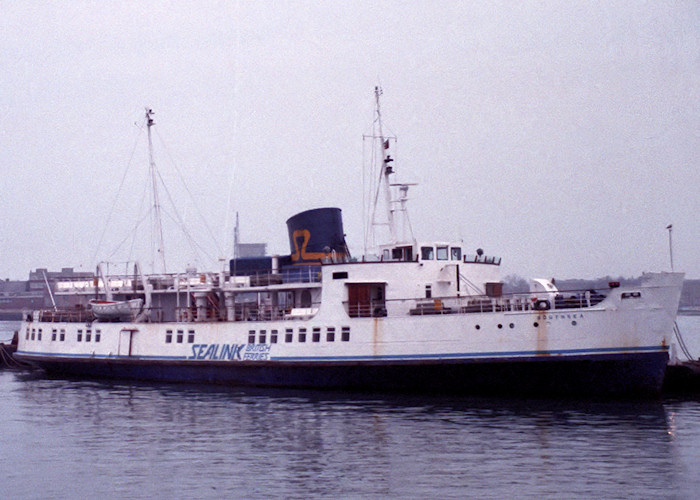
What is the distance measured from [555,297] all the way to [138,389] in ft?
69.2

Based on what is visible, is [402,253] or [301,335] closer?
[301,335]

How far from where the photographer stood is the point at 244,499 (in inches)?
784

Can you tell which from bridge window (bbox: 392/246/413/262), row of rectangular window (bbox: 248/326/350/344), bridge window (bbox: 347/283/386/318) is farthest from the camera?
bridge window (bbox: 392/246/413/262)

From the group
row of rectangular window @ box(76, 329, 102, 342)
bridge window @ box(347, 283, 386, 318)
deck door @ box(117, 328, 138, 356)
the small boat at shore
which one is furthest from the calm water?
row of rectangular window @ box(76, 329, 102, 342)

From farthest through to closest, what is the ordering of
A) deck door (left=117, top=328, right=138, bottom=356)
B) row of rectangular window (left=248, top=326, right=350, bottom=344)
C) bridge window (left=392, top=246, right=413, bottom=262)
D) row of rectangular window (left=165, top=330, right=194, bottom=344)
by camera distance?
deck door (left=117, top=328, right=138, bottom=356) → row of rectangular window (left=165, top=330, right=194, bottom=344) → bridge window (left=392, top=246, right=413, bottom=262) → row of rectangular window (left=248, top=326, right=350, bottom=344)

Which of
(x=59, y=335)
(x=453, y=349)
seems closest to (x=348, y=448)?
(x=453, y=349)

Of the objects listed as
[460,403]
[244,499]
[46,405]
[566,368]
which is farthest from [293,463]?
[46,405]

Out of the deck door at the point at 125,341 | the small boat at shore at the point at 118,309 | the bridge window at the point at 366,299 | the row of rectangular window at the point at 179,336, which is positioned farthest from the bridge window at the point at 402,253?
the small boat at shore at the point at 118,309

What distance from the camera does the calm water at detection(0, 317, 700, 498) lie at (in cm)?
2089

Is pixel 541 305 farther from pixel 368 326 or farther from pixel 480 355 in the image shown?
pixel 368 326

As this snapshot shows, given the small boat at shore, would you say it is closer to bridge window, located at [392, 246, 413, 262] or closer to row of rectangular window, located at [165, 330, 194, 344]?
row of rectangular window, located at [165, 330, 194, 344]

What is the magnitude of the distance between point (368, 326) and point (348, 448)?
448 inches

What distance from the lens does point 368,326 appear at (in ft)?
120

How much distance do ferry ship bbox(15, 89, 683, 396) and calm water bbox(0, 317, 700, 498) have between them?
4.29 ft
